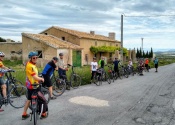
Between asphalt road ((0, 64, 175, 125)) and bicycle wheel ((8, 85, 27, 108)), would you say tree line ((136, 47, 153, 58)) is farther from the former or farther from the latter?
bicycle wheel ((8, 85, 27, 108))

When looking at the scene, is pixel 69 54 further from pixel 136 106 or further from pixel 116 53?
pixel 136 106

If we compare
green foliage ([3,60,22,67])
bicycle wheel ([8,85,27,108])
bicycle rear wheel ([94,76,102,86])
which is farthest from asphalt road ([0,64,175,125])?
green foliage ([3,60,22,67])

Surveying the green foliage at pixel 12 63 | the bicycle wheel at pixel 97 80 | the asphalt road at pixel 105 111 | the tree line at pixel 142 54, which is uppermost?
the tree line at pixel 142 54

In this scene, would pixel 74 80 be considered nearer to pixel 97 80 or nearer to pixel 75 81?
pixel 75 81

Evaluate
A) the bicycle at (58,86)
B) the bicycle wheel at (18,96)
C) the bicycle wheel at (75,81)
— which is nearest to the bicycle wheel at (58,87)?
the bicycle at (58,86)

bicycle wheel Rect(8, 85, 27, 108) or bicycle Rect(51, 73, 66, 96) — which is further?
bicycle Rect(51, 73, 66, 96)

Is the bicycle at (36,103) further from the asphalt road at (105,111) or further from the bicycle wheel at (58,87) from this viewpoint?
the bicycle wheel at (58,87)

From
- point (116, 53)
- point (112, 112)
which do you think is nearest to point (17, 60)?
point (116, 53)

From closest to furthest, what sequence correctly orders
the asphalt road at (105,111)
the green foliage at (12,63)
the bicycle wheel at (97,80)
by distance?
the asphalt road at (105,111) < the bicycle wheel at (97,80) < the green foliage at (12,63)

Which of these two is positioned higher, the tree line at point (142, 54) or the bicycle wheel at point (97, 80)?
the tree line at point (142, 54)

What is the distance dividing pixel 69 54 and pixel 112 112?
25.7 metres

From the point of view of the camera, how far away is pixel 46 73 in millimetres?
8812

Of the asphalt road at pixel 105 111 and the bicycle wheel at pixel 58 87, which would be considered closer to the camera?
the asphalt road at pixel 105 111

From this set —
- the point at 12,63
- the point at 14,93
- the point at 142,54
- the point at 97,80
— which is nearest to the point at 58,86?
the point at 14,93
